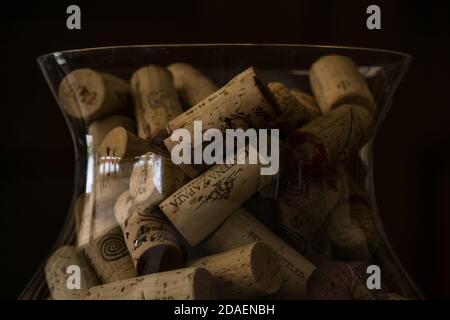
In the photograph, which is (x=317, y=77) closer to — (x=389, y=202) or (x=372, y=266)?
(x=372, y=266)

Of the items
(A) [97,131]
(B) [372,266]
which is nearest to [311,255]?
(B) [372,266]

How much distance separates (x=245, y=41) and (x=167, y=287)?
353 mm

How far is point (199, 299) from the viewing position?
39 centimetres

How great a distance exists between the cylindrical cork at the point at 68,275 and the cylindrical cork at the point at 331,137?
0.14 meters

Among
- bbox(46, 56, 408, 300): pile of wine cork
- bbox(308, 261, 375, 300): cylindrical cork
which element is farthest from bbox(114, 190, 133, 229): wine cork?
bbox(308, 261, 375, 300): cylindrical cork

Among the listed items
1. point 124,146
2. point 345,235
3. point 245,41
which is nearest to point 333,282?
point 345,235

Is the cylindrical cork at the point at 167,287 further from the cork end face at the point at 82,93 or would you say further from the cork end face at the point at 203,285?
the cork end face at the point at 82,93

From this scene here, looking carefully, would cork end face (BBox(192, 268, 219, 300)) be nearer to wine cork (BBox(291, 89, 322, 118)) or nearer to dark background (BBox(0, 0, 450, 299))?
wine cork (BBox(291, 89, 322, 118))

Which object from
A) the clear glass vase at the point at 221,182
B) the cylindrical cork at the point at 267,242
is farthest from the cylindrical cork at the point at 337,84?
the cylindrical cork at the point at 267,242

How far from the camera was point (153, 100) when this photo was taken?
453mm

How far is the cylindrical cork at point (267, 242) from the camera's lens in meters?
0.40

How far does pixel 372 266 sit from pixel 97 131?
19cm

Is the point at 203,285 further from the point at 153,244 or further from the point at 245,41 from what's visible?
the point at 245,41

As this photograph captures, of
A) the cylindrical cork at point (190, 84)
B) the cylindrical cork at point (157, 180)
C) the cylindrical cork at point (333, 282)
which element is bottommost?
the cylindrical cork at point (333, 282)
